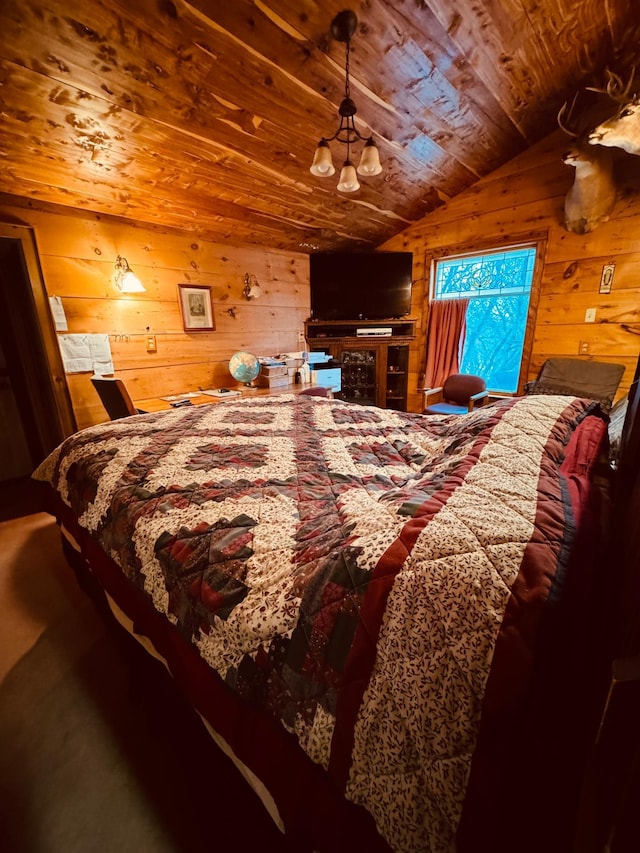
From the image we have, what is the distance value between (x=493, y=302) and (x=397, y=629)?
12.7ft

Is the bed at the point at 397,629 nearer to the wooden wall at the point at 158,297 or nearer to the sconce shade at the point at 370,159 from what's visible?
the sconce shade at the point at 370,159

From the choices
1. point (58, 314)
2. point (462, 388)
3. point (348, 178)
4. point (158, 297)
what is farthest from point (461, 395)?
point (58, 314)

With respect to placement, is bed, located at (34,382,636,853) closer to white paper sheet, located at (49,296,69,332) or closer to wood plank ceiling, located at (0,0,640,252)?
wood plank ceiling, located at (0,0,640,252)

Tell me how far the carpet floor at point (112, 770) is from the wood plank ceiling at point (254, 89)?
8.19ft

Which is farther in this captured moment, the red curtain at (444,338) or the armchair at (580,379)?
the red curtain at (444,338)

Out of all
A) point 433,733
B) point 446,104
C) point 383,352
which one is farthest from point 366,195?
point 433,733

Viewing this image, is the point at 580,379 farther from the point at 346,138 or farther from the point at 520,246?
the point at 346,138

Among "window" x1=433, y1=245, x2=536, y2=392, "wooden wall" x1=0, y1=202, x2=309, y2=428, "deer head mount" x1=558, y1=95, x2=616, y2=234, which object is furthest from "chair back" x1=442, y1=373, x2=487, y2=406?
"wooden wall" x1=0, y1=202, x2=309, y2=428

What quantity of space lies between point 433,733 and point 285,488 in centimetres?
72

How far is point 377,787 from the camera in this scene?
555 millimetres

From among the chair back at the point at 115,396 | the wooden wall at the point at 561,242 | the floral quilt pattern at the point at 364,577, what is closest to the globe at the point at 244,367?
the chair back at the point at 115,396

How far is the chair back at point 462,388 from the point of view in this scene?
3273 mm

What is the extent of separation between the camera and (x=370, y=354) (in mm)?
4305

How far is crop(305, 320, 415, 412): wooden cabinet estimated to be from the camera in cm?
412
